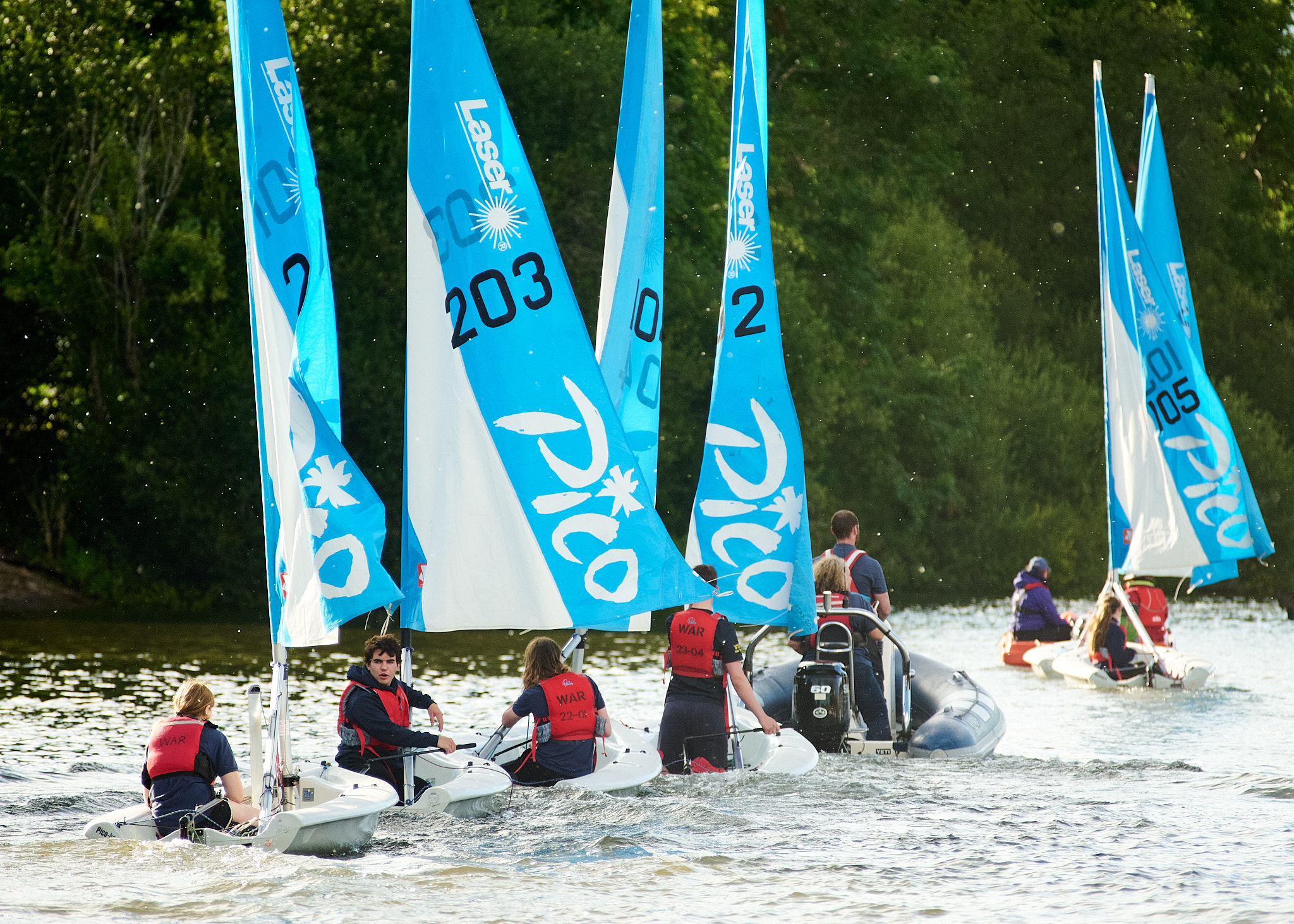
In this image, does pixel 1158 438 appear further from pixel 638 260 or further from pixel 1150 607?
pixel 638 260

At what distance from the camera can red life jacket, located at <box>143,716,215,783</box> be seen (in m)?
8.09

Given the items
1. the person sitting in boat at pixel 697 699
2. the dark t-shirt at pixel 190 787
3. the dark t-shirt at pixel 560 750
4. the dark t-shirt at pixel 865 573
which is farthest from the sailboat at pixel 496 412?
the dark t-shirt at pixel 865 573

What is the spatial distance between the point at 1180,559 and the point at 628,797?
9.99m

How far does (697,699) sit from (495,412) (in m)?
2.52

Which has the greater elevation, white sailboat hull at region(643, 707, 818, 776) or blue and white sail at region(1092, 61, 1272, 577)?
blue and white sail at region(1092, 61, 1272, 577)

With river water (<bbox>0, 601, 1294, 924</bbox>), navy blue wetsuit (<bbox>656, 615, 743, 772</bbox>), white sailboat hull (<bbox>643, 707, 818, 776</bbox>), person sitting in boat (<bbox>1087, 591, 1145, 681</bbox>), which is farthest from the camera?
person sitting in boat (<bbox>1087, 591, 1145, 681</bbox>)

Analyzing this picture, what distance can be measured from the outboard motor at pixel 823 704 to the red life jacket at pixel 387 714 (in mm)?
3387

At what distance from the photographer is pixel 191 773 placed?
320 inches

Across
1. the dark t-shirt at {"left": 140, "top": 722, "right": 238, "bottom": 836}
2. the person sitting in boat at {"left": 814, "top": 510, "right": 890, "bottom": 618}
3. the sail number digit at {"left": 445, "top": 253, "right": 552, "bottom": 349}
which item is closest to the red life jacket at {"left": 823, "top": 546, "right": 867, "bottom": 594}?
the person sitting in boat at {"left": 814, "top": 510, "right": 890, "bottom": 618}

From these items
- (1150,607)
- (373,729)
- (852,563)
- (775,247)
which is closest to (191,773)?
(373,729)

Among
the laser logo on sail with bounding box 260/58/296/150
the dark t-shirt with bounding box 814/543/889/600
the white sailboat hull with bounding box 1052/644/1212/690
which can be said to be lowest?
the white sailboat hull with bounding box 1052/644/1212/690

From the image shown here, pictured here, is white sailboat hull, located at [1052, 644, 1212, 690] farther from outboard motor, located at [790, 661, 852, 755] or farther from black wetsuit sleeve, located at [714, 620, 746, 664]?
black wetsuit sleeve, located at [714, 620, 746, 664]

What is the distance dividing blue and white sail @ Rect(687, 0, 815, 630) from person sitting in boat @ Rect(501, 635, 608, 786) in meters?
1.86

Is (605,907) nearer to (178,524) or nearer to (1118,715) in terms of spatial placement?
(1118,715)
